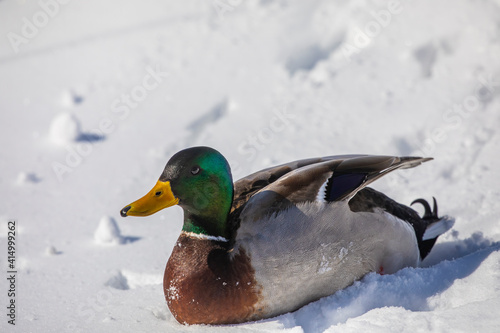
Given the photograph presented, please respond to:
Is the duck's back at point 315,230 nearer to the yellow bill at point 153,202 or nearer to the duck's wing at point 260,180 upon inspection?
the duck's wing at point 260,180

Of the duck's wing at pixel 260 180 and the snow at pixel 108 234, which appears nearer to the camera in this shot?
the duck's wing at pixel 260 180

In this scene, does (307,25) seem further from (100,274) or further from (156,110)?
(100,274)

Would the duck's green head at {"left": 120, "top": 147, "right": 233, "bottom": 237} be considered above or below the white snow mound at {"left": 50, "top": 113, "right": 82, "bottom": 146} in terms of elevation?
above

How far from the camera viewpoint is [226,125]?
4.36m

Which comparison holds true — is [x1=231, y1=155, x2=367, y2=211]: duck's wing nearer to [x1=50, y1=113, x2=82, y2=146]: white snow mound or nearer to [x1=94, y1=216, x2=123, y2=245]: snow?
[x1=94, y1=216, x2=123, y2=245]: snow

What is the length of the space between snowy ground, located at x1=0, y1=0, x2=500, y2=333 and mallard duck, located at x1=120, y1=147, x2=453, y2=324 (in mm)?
93

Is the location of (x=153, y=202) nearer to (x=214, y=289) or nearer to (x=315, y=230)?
(x=214, y=289)

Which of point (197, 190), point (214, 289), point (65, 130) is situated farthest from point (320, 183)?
point (65, 130)

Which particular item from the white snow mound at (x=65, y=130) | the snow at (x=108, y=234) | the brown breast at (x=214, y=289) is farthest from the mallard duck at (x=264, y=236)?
the white snow mound at (x=65, y=130)

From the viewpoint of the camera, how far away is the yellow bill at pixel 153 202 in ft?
6.93

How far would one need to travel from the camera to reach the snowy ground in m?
2.32

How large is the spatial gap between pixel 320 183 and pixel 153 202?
2.35 ft

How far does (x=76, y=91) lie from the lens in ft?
16.4

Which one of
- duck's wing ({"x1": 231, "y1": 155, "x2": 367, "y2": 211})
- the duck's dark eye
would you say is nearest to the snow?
duck's wing ({"x1": 231, "y1": 155, "x2": 367, "y2": 211})
